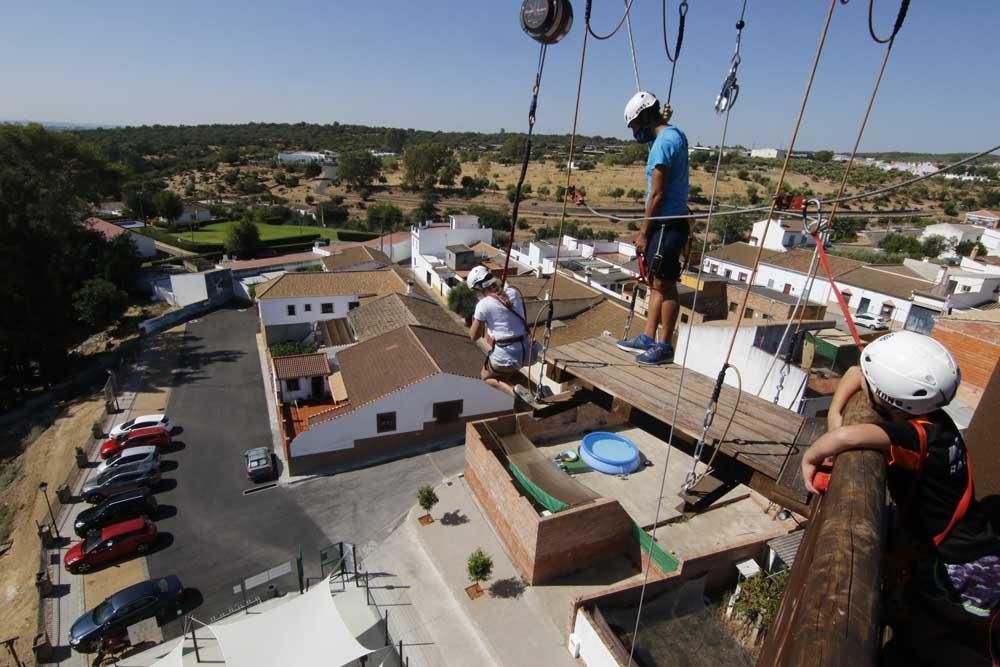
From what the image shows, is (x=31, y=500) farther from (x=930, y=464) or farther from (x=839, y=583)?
(x=930, y=464)

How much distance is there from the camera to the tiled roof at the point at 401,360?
2050 centimetres

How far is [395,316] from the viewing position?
27969 mm

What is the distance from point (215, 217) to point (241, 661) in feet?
214

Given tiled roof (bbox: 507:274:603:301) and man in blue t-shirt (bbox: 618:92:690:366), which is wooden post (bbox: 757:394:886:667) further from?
tiled roof (bbox: 507:274:603:301)

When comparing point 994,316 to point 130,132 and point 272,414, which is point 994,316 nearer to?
point 272,414

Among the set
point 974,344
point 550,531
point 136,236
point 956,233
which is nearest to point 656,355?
point 974,344

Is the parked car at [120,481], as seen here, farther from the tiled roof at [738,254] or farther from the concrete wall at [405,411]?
the tiled roof at [738,254]

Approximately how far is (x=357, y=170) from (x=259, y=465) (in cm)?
7816

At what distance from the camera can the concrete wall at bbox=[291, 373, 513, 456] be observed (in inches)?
755

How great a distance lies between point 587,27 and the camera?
6.73 meters

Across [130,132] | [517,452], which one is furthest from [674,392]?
[130,132]

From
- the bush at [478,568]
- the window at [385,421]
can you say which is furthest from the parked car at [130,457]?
the bush at [478,568]

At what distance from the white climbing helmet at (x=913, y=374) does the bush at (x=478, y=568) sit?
12.6m

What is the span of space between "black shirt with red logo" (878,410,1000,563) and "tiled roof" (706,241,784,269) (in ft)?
132
